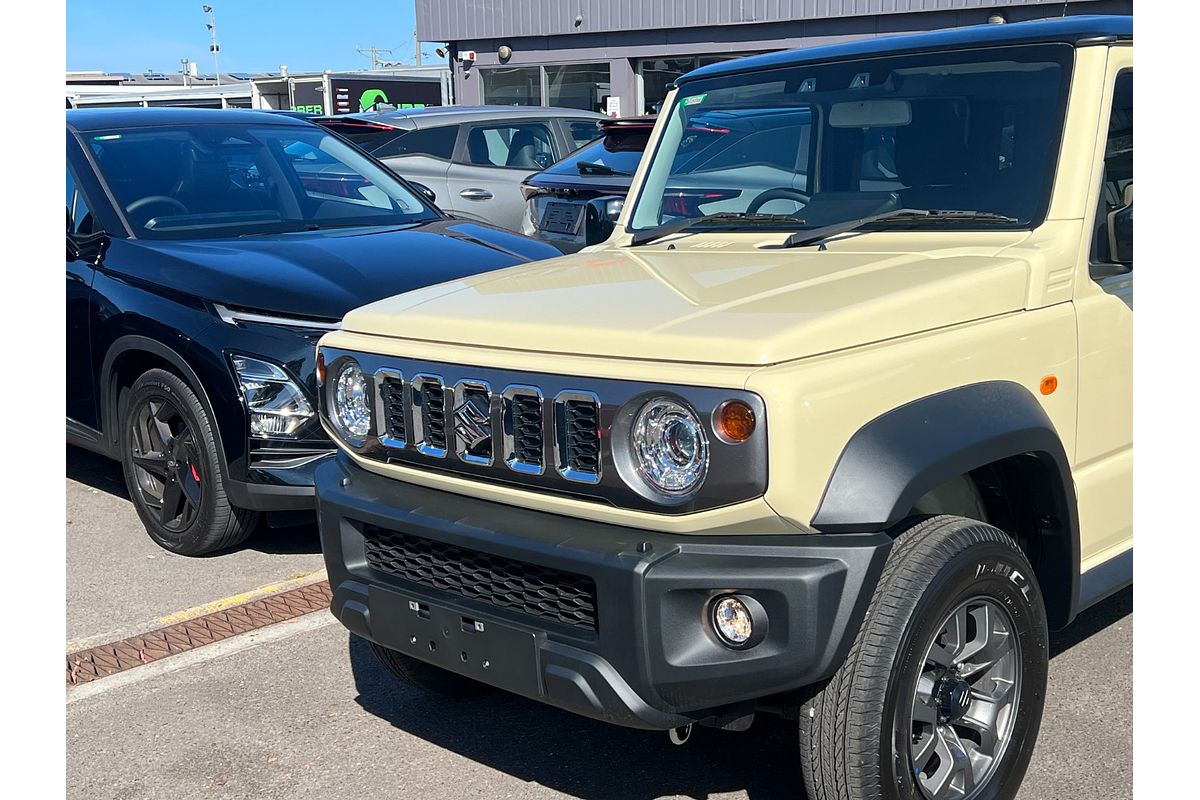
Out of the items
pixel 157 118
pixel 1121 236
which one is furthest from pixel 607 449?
pixel 157 118

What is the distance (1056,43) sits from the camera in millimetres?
3496

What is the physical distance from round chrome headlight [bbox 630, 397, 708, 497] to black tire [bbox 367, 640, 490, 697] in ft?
4.04

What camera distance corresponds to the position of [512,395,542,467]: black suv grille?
9.36 ft

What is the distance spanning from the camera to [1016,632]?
3.01m

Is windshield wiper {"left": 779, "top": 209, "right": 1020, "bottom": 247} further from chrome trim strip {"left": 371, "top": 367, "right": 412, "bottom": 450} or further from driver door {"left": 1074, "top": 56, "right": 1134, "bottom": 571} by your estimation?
chrome trim strip {"left": 371, "top": 367, "right": 412, "bottom": 450}

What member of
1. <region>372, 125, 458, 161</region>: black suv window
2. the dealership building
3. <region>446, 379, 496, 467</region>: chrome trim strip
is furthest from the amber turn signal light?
the dealership building

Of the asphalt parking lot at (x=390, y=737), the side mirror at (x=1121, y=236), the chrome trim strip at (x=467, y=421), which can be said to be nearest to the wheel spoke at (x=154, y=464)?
the asphalt parking lot at (x=390, y=737)

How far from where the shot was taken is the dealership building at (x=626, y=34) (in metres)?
18.8

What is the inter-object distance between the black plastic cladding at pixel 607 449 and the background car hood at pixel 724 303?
8 cm

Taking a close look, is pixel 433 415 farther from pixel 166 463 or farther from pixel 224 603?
pixel 166 463

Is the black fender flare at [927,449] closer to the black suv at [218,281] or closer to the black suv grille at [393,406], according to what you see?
the black suv grille at [393,406]

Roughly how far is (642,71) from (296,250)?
18112 mm

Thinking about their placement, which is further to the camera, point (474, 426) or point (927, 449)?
point (474, 426)

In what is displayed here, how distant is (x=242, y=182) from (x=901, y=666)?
4.39 m
